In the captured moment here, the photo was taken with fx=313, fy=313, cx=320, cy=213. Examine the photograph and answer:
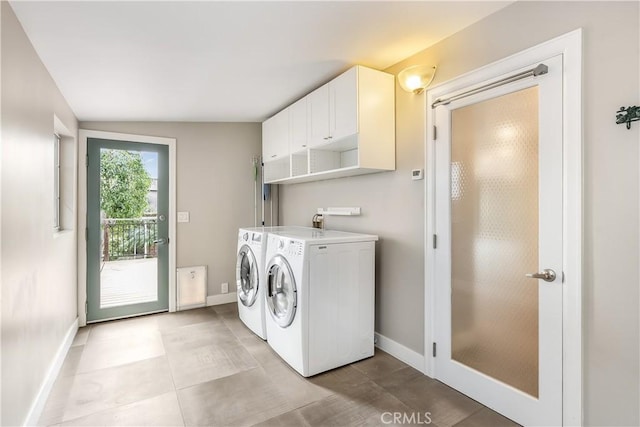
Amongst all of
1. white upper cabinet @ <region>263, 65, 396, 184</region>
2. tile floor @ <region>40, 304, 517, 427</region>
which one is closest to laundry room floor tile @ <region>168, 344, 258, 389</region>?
tile floor @ <region>40, 304, 517, 427</region>

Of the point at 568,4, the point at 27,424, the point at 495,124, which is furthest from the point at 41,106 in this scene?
the point at 568,4

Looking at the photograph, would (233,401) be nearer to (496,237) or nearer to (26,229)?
(26,229)

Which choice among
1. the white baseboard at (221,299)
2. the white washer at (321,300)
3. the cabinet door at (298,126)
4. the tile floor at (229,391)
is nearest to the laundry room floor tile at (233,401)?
the tile floor at (229,391)

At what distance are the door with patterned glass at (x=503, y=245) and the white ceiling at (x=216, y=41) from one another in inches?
23.8

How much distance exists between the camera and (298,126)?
3193 millimetres

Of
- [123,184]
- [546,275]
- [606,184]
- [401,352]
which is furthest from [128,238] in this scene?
[606,184]

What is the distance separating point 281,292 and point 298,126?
1.66m

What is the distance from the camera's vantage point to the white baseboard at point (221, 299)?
4.05 metres

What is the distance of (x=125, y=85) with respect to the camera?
2598mm

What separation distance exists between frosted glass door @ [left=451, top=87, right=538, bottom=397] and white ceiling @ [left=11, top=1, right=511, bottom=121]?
69 centimetres

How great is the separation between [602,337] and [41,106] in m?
3.53

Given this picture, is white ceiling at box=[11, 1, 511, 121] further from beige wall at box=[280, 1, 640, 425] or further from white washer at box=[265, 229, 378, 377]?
white washer at box=[265, 229, 378, 377]

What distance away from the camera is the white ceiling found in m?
1.72

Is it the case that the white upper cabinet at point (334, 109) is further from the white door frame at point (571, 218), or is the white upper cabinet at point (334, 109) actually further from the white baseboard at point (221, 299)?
the white baseboard at point (221, 299)
